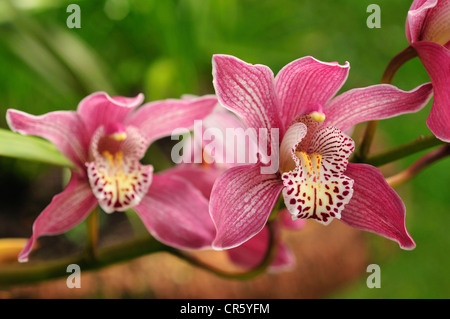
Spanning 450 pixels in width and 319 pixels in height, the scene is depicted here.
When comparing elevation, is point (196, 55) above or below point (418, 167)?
above

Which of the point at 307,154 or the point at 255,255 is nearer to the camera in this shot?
the point at 307,154

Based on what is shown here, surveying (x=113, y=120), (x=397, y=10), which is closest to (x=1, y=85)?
(x=113, y=120)

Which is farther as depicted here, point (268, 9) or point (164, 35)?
point (268, 9)

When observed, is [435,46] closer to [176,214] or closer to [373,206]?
[373,206]

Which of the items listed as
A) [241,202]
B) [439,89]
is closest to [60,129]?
[241,202]

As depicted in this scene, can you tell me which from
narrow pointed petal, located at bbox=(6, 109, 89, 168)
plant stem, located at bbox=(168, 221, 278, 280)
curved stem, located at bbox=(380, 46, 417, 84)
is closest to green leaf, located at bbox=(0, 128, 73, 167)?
narrow pointed petal, located at bbox=(6, 109, 89, 168)

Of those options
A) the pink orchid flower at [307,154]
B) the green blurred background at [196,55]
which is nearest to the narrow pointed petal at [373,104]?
the pink orchid flower at [307,154]
